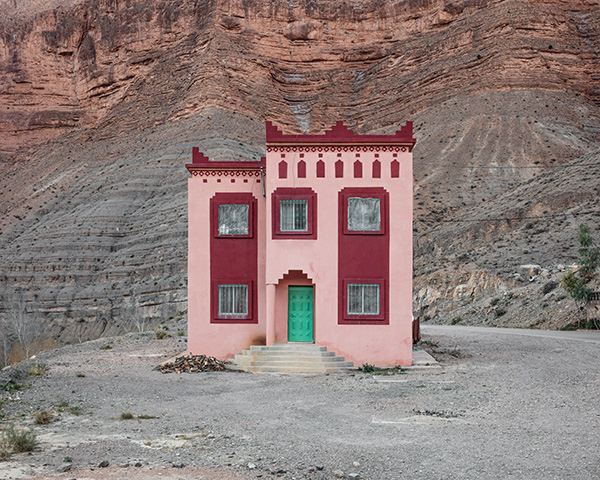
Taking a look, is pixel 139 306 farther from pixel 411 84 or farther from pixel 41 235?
pixel 411 84

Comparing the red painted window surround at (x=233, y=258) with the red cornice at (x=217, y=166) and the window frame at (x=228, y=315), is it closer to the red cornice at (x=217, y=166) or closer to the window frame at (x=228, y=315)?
the window frame at (x=228, y=315)

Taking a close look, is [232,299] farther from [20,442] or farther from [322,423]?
[20,442]

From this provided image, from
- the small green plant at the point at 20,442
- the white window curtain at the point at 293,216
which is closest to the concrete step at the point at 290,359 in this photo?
the white window curtain at the point at 293,216

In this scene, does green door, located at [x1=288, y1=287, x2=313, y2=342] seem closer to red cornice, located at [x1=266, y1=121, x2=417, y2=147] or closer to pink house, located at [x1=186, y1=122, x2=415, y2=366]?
pink house, located at [x1=186, y1=122, x2=415, y2=366]

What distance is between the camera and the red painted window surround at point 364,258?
19.0 meters

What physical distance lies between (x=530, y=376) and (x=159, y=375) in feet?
29.5

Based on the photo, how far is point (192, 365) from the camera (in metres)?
18.5

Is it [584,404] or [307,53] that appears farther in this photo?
[307,53]

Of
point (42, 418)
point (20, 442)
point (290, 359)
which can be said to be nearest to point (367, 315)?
point (290, 359)

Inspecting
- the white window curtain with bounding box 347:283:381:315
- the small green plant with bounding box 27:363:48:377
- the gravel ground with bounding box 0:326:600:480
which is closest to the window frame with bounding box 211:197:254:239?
the white window curtain with bounding box 347:283:381:315

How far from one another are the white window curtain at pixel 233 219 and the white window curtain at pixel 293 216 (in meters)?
1.72

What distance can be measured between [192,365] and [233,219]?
4703mm

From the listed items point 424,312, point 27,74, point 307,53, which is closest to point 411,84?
point 307,53

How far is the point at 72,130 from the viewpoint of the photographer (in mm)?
92938
